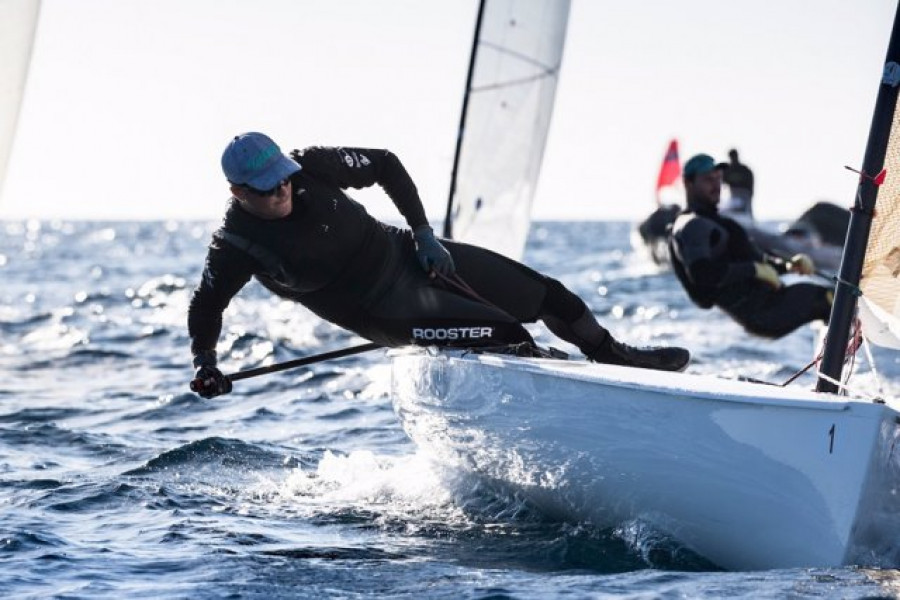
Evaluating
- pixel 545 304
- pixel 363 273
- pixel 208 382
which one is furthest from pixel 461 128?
pixel 208 382

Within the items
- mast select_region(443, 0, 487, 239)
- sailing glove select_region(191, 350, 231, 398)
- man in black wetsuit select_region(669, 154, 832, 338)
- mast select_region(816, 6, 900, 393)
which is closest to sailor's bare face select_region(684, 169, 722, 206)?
man in black wetsuit select_region(669, 154, 832, 338)

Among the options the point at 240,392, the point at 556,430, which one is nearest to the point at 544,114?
the point at 240,392

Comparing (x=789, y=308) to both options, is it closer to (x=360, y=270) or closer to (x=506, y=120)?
(x=360, y=270)

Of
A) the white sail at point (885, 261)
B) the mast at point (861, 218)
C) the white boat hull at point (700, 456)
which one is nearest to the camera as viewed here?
the white boat hull at point (700, 456)

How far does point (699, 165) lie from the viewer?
6.26 m

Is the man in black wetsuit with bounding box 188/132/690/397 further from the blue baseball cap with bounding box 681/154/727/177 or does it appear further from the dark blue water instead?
the blue baseball cap with bounding box 681/154/727/177

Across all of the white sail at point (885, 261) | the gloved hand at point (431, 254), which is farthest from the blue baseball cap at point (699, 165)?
the white sail at point (885, 261)

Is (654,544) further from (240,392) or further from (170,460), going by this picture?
(240,392)

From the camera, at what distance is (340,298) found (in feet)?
16.0

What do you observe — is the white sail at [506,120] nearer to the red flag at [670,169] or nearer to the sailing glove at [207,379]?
the sailing glove at [207,379]

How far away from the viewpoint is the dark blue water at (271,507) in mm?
3621

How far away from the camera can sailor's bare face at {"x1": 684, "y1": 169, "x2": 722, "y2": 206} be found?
626cm

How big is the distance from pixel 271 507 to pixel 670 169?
37.1 feet

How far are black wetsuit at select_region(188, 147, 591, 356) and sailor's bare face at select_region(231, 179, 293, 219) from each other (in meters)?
0.03
